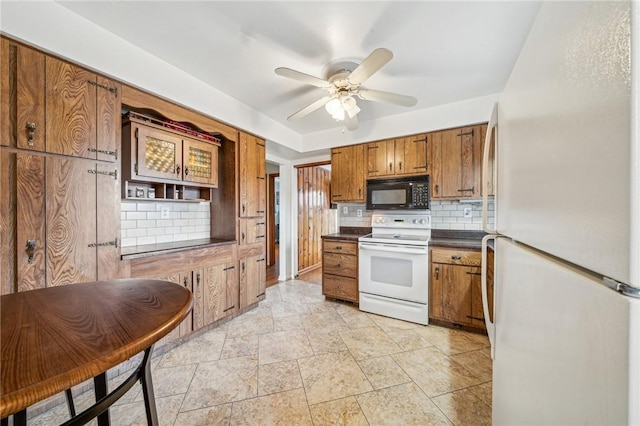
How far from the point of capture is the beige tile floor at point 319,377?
1465 mm

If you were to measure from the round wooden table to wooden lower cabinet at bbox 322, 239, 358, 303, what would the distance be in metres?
2.46

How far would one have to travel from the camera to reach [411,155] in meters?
3.06

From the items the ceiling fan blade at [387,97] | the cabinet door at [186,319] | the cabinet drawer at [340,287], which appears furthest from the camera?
the cabinet drawer at [340,287]

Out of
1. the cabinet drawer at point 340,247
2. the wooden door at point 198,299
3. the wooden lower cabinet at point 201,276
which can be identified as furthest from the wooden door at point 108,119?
the cabinet drawer at point 340,247

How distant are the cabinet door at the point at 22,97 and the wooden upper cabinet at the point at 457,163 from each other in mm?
3407

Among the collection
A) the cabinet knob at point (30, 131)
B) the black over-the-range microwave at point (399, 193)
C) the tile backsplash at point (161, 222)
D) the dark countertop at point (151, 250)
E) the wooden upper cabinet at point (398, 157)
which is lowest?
the dark countertop at point (151, 250)

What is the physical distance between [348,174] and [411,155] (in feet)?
2.89

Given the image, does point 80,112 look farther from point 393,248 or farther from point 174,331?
point 393,248

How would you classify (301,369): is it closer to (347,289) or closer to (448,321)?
(347,289)

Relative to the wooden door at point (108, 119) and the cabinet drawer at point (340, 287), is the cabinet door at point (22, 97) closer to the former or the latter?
the wooden door at point (108, 119)

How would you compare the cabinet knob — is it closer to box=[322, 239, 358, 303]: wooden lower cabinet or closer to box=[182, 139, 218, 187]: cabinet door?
box=[182, 139, 218, 187]: cabinet door

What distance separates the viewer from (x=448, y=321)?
8.44 ft

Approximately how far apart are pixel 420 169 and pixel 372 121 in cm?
94

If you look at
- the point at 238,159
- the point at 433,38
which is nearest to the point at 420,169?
the point at 433,38
